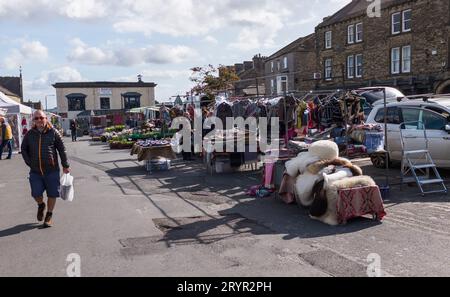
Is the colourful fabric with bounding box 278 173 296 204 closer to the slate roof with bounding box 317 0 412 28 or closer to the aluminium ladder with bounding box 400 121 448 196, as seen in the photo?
the aluminium ladder with bounding box 400 121 448 196

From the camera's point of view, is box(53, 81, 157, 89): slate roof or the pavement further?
box(53, 81, 157, 89): slate roof

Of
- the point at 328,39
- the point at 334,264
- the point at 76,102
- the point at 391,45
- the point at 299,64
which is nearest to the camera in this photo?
the point at 334,264

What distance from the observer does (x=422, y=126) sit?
10969 mm

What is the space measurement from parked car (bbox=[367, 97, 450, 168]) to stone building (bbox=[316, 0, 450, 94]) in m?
13.1

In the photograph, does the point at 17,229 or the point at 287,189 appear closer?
the point at 17,229

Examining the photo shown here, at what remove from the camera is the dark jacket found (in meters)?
7.46

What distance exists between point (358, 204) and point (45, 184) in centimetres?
506

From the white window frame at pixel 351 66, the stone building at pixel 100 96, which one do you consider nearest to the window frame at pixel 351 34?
the white window frame at pixel 351 66

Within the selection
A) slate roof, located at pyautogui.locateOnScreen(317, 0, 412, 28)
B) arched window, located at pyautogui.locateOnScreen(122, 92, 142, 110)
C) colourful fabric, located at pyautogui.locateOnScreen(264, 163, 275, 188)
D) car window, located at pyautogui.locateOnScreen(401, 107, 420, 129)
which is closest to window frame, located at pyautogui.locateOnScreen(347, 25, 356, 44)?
slate roof, located at pyautogui.locateOnScreen(317, 0, 412, 28)

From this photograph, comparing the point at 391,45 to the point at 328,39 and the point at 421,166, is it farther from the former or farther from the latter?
the point at 421,166

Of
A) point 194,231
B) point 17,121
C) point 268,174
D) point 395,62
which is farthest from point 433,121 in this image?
point 395,62

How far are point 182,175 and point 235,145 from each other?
180 cm

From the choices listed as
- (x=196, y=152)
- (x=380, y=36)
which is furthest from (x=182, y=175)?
(x=380, y=36)

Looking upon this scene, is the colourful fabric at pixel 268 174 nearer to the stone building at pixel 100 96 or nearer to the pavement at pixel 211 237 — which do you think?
the pavement at pixel 211 237
